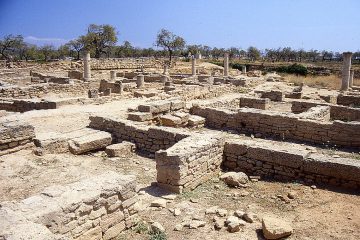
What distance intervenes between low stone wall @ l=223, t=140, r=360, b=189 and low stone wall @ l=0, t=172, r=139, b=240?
3560 millimetres

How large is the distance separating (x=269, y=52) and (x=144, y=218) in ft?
288

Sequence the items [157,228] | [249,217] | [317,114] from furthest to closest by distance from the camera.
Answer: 1. [317,114]
2. [249,217]
3. [157,228]

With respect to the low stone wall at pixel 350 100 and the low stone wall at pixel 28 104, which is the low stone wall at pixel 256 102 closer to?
the low stone wall at pixel 350 100

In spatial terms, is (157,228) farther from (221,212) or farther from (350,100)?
(350,100)

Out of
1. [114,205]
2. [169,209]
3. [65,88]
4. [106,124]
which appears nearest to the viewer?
[114,205]

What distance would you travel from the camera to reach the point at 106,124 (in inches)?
447

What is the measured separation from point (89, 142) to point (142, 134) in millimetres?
1550

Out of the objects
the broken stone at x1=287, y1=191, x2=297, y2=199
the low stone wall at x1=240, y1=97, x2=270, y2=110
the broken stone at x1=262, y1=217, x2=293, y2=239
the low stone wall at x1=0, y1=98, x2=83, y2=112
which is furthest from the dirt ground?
the low stone wall at x1=0, y1=98, x2=83, y2=112

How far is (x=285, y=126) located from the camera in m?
11.5

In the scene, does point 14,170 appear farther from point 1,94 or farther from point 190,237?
point 1,94

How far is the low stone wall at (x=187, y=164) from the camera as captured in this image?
23.1 ft

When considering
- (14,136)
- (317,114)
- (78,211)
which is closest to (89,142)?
(14,136)

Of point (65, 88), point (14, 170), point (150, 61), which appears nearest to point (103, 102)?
point (65, 88)

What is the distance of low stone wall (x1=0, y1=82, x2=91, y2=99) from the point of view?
18.7 meters
